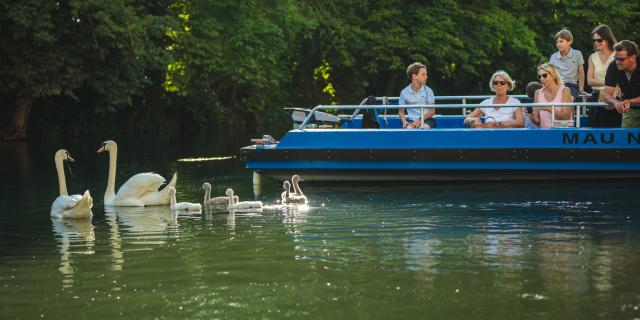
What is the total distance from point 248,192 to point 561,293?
32.0 ft

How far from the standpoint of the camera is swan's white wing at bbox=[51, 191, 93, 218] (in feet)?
52.7

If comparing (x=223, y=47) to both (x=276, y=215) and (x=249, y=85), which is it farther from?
(x=276, y=215)

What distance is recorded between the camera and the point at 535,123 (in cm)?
1959

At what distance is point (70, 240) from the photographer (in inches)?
559

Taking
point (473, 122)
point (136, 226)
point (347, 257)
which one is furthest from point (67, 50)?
point (347, 257)

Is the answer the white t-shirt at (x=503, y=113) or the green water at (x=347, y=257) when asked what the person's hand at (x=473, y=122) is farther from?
the green water at (x=347, y=257)

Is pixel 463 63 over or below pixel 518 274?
over

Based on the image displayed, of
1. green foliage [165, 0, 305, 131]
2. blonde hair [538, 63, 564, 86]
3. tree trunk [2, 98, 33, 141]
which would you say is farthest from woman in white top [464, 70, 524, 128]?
green foliage [165, 0, 305, 131]

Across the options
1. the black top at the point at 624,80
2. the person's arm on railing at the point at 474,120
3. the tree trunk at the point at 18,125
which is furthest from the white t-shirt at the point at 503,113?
the tree trunk at the point at 18,125

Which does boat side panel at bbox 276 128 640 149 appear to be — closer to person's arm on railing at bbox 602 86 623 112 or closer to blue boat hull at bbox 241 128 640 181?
Answer: blue boat hull at bbox 241 128 640 181

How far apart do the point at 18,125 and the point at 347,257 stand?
95.8 feet

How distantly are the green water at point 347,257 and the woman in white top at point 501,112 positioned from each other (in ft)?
2.84

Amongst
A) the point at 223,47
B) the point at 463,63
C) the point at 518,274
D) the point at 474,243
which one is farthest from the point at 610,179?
the point at 463,63

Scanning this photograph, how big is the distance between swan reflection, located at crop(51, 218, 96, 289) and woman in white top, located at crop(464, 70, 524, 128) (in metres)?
6.06
